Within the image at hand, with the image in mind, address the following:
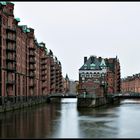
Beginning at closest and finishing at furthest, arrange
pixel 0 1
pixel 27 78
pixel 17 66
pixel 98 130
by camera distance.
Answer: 1. pixel 98 130
2. pixel 0 1
3. pixel 17 66
4. pixel 27 78

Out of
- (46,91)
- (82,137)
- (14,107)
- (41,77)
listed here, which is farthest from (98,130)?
(46,91)

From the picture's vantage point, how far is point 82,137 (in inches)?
1479

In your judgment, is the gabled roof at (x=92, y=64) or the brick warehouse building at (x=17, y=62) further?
the gabled roof at (x=92, y=64)

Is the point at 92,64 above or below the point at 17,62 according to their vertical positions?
above

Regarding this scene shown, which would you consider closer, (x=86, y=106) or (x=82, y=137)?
(x=82, y=137)

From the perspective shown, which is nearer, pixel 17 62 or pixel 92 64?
pixel 17 62

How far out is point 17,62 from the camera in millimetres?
90250

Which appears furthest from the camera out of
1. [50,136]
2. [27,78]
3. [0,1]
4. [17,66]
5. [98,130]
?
[27,78]

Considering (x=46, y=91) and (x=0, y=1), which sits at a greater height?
(x=0, y=1)

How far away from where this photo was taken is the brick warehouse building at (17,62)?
76.6 metres

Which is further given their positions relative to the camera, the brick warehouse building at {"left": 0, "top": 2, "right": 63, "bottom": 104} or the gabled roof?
the gabled roof

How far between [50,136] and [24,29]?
233 feet

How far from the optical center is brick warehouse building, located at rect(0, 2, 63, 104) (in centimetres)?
7656

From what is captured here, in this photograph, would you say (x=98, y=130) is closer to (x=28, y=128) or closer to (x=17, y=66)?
(x=28, y=128)
